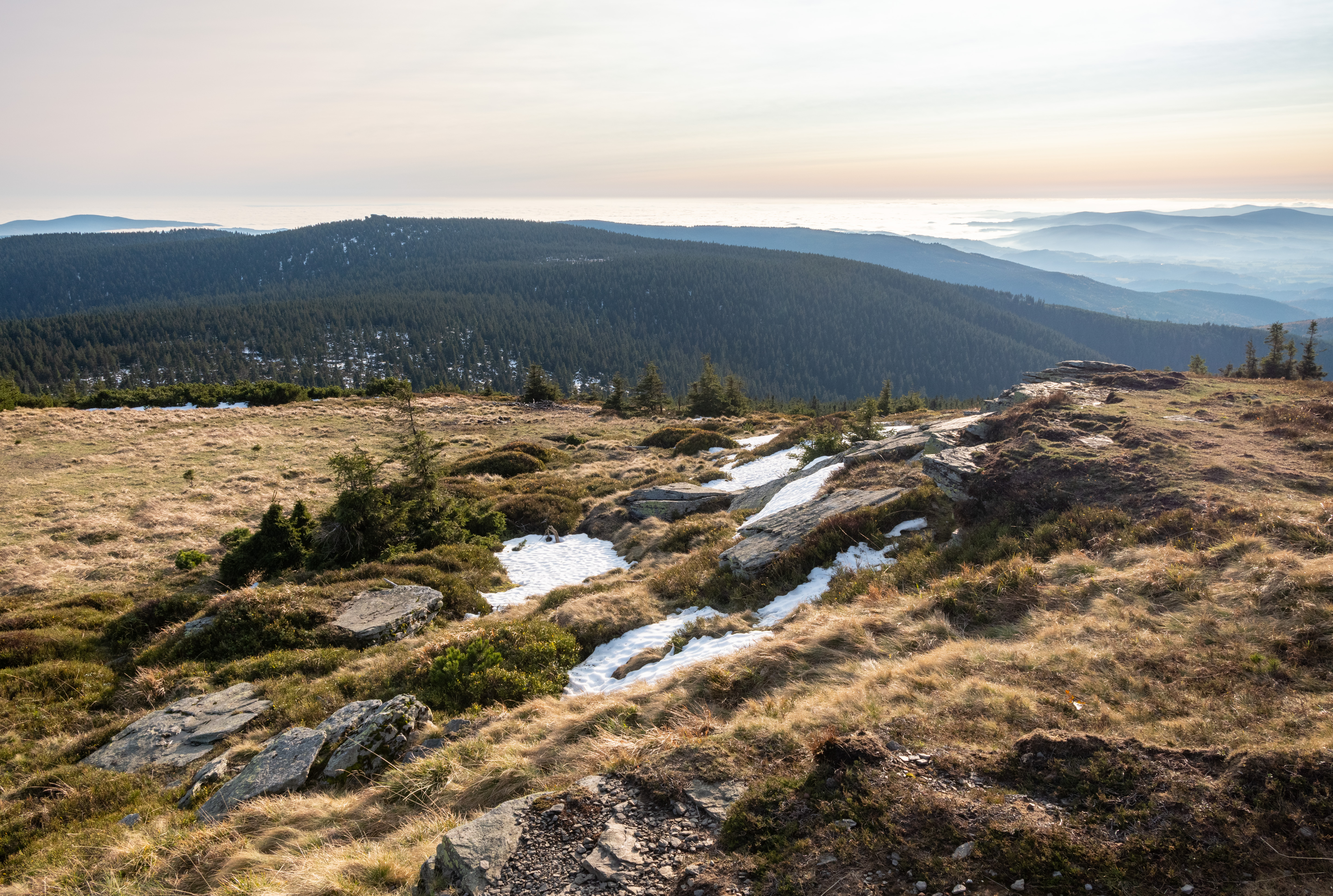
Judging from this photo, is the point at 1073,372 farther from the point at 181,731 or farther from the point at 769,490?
the point at 181,731

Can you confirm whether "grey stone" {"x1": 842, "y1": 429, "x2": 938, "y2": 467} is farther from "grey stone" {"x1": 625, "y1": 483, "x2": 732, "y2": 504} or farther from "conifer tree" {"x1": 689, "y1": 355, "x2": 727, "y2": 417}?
"conifer tree" {"x1": 689, "y1": 355, "x2": 727, "y2": 417}

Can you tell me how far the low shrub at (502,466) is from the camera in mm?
29359

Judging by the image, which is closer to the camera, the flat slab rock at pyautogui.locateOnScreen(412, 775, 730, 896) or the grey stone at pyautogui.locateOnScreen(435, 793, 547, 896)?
the flat slab rock at pyautogui.locateOnScreen(412, 775, 730, 896)

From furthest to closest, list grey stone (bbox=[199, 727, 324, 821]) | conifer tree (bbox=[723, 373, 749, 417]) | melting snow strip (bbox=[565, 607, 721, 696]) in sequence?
conifer tree (bbox=[723, 373, 749, 417]) → melting snow strip (bbox=[565, 607, 721, 696]) → grey stone (bbox=[199, 727, 324, 821])

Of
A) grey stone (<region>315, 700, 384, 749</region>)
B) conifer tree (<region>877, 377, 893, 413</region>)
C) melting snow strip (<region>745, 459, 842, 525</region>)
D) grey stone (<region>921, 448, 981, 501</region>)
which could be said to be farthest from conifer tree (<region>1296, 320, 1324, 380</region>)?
grey stone (<region>315, 700, 384, 749</region>)

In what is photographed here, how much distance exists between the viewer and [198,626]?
38.6ft

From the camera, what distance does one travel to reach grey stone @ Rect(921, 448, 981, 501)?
1191 centimetres

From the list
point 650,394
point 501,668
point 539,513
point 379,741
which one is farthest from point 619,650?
point 650,394

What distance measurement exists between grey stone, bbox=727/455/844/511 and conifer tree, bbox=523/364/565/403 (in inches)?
1721

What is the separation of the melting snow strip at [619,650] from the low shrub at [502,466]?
1896 centimetres

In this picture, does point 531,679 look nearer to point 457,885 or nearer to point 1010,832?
point 457,885

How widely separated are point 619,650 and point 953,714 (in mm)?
6710

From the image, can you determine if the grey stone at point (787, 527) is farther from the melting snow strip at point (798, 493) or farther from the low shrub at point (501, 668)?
the low shrub at point (501, 668)

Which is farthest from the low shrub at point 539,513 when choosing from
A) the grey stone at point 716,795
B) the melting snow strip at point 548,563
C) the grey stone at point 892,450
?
the grey stone at point 716,795
